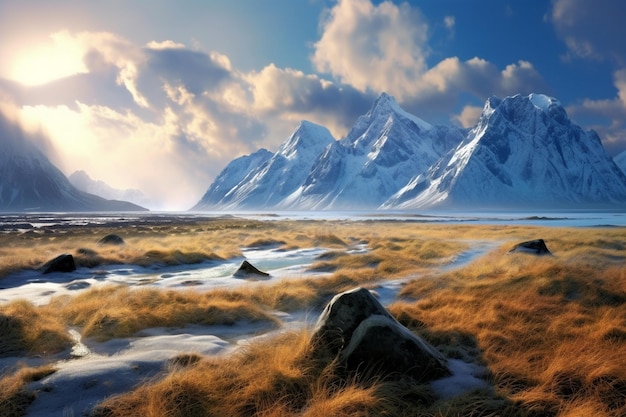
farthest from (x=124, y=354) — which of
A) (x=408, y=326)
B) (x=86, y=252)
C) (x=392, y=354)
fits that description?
(x=86, y=252)

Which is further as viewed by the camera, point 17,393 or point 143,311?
point 143,311

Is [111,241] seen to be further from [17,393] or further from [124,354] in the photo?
[17,393]

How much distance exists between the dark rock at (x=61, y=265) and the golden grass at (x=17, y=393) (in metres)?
17.2

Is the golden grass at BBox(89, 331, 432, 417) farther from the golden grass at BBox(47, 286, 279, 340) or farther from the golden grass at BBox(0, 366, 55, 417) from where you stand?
the golden grass at BBox(47, 286, 279, 340)

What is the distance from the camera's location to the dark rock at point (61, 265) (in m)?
20.3

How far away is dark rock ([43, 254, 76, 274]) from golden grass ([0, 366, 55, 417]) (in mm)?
17237

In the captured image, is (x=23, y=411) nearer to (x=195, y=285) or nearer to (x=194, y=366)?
(x=194, y=366)

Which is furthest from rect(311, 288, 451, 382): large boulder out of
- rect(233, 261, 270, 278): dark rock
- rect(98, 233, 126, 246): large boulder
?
rect(98, 233, 126, 246): large boulder

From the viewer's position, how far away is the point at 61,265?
20.7 meters

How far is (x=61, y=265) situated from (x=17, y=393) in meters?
18.4

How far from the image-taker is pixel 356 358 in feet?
21.8

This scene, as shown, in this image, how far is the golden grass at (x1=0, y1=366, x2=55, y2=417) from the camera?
5082mm

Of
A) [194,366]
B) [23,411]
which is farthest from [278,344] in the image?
[23,411]

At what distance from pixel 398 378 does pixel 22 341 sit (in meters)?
8.60
